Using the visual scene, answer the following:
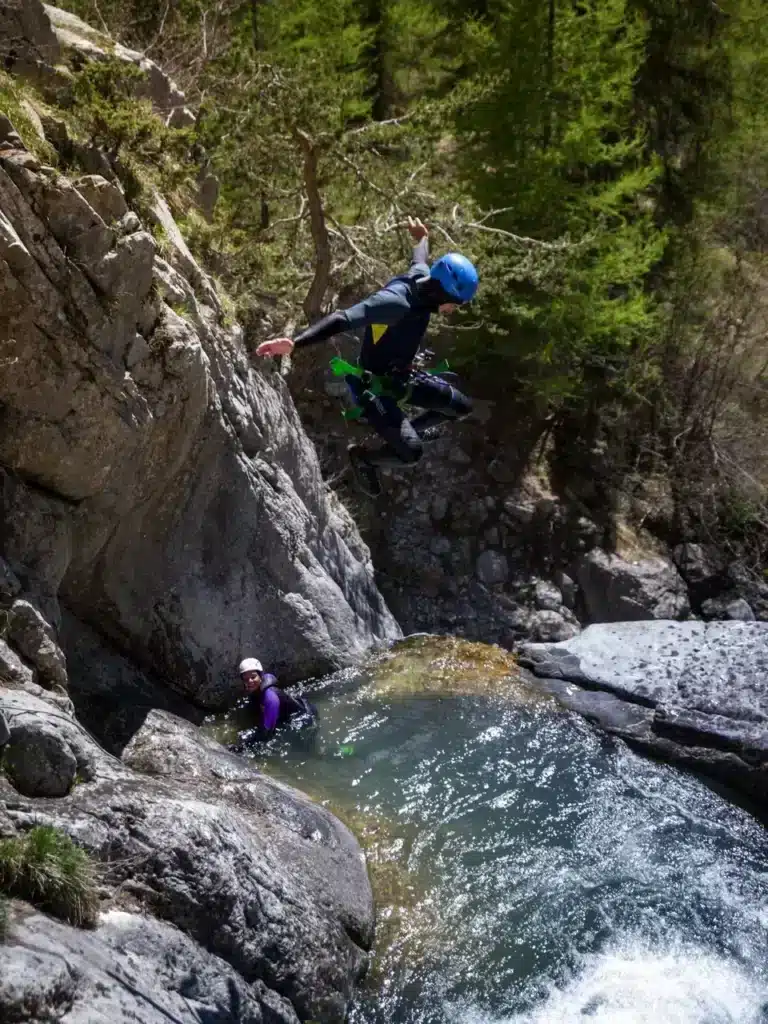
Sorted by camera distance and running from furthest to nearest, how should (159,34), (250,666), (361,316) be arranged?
(159,34)
(250,666)
(361,316)

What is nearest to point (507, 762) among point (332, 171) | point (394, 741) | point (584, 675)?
point (394, 741)

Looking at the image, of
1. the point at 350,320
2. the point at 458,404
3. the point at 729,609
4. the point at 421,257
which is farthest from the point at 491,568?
the point at 350,320

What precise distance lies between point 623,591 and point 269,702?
847 cm

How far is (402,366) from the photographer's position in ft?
24.2

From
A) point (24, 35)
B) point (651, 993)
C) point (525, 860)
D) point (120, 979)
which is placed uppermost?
point (24, 35)

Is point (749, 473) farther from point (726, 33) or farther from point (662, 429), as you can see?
point (726, 33)

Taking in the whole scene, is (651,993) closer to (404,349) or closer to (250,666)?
(250,666)

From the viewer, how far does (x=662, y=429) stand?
56.6 ft

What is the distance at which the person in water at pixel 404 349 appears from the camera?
21.3 ft

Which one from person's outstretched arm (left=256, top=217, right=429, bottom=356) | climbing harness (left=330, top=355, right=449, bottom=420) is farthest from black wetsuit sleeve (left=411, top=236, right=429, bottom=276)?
climbing harness (left=330, top=355, right=449, bottom=420)

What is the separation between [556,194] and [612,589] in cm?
631

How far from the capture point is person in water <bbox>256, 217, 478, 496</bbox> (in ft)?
21.3

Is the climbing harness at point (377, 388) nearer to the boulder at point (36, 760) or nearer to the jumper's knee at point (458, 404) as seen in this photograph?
the jumper's knee at point (458, 404)

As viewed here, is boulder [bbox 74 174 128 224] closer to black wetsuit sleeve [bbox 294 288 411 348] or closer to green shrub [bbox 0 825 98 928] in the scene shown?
black wetsuit sleeve [bbox 294 288 411 348]
